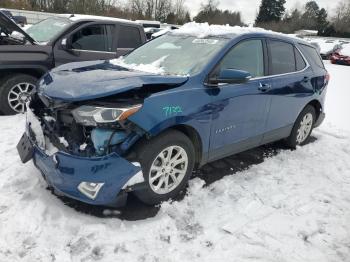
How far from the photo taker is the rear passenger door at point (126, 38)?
22.4 feet

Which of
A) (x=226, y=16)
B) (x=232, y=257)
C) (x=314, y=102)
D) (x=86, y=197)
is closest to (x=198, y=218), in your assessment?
(x=232, y=257)

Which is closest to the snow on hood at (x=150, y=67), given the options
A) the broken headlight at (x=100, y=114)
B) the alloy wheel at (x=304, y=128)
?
the broken headlight at (x=100, y=114)

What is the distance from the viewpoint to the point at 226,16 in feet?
244

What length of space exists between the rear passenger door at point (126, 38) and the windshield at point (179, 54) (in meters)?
2.26

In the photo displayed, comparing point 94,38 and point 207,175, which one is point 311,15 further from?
point 207,175

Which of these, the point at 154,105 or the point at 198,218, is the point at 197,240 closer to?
the point at 198,218

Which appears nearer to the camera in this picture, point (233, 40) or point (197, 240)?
point (197, 240)

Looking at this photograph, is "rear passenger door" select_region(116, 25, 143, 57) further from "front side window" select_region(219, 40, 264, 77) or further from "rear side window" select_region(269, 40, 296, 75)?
"front side window" select_region(219, 40, 264, 77)

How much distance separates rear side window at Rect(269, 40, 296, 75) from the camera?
460 cm

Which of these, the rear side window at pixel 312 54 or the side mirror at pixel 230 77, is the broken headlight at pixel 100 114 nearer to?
the side mirror at pixel 230 77

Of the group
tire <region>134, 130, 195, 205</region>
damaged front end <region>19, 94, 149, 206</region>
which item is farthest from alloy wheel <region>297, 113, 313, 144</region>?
damaged front end <region>19, 94, 149, 206</region>

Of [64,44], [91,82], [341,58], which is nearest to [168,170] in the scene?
[91,82]

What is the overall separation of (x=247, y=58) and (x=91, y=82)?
1.99m

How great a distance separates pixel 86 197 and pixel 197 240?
40.5 inches
